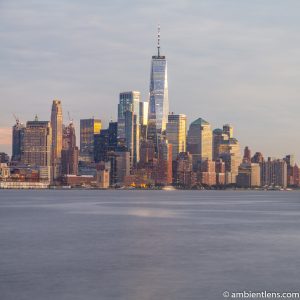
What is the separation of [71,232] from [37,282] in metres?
37.8

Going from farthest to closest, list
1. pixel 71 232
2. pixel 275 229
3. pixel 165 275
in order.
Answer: pixel 275 229 < pixel 71 232 < pixel 165 275

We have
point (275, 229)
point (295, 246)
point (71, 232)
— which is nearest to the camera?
point (295, 246)

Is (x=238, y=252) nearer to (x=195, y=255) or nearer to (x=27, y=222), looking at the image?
(x=195, y=255)

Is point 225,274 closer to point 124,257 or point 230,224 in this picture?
point 124,257

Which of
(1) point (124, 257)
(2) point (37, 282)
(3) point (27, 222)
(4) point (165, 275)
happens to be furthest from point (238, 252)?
(3) point (27, 222)

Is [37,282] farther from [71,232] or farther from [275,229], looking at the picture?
[275,229]

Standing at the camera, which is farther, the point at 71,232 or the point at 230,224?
the point at 230,224

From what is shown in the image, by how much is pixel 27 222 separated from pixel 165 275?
56.2 metres

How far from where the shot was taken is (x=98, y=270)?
52.8 m

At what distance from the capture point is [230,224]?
101 m

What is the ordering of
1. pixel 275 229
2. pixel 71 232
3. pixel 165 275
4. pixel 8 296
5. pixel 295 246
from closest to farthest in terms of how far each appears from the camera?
pixel 8 296 < pixel 165 275 < pixel 295 246 < pixel 71 232 < pixel 275 229

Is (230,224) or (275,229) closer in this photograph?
(275,229)

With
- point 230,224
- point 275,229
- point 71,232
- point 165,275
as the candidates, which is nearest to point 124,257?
point 165,275

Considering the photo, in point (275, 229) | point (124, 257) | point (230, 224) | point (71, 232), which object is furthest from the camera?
point (230, 224)
